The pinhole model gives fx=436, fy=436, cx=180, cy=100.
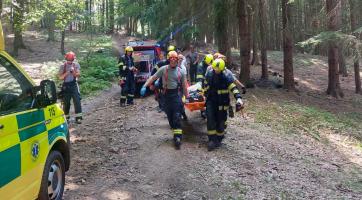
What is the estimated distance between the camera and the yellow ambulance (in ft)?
13.9

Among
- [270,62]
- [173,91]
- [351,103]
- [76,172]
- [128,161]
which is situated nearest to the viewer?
[76,172]

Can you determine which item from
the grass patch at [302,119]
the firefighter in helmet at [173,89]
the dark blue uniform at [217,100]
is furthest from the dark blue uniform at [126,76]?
the dark blue uniform at [217,100]

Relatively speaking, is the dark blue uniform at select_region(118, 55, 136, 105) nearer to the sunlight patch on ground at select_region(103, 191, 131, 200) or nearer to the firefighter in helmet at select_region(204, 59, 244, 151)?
the firefighter in helmet at select_region(204, 59, 244, 151)

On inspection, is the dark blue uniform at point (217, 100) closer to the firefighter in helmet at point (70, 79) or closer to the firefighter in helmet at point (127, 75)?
the firefighter in helmet at point (70, 79)

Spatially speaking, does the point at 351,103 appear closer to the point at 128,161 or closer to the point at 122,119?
the point at 122,119

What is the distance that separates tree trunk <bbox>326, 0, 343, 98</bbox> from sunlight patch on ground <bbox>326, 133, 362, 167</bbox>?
563 cm

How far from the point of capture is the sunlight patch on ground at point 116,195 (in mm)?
6787

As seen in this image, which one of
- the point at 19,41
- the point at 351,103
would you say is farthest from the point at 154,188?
the point at 19,41

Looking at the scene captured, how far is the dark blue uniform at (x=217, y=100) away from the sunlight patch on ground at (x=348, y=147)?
12.0 feet

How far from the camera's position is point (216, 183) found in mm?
7777

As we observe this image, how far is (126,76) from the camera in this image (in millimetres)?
14719

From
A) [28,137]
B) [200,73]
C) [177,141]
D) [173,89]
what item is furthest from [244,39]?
[28,137]

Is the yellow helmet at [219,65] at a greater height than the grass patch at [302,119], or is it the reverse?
the yellow helmet at [219,65]

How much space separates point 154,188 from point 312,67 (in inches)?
1190
